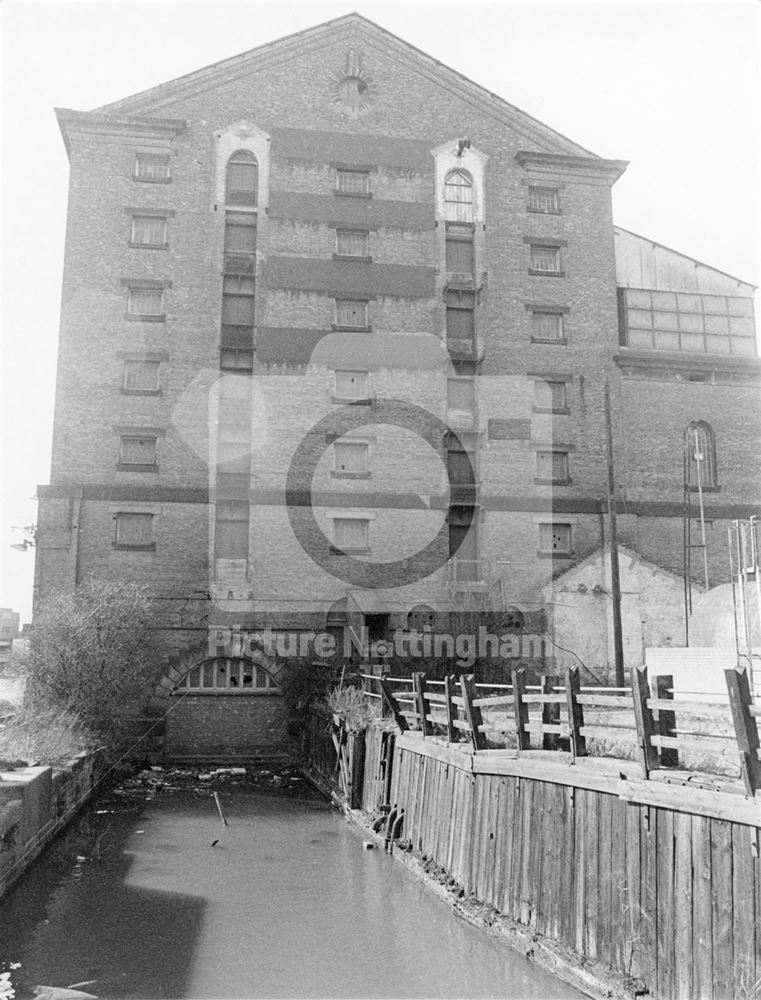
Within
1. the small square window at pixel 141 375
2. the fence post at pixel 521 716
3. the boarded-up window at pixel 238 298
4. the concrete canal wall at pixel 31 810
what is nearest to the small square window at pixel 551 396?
the boarded-up window at pixel 238 298

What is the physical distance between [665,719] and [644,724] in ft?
1.34

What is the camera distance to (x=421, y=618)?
95.7 ft

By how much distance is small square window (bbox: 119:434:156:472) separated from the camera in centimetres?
2920

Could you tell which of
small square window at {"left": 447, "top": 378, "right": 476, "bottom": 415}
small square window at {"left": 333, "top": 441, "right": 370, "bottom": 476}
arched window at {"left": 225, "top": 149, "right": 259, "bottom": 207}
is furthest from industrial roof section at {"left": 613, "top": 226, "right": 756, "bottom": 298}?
arched window at {"left": 225, "top": 149, "right": 259, "bottom": 207}

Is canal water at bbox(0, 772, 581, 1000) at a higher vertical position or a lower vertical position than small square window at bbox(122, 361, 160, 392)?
lower

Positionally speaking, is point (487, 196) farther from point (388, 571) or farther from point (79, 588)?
point (79, 588)

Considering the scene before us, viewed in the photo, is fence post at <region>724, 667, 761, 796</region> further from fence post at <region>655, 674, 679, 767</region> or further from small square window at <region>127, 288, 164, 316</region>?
small square window at <region>127, 288, 164, 316</region>

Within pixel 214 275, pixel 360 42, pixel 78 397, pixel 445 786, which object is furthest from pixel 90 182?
pixel 445 786

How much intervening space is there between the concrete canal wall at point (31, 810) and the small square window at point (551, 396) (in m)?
18.4

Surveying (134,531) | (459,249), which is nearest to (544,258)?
(459,249)

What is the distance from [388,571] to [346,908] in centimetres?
1613

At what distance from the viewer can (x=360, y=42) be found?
32.2m

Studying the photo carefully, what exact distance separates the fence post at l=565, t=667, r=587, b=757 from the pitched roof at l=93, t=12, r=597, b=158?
26.2 m

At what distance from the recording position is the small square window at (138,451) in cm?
2920
